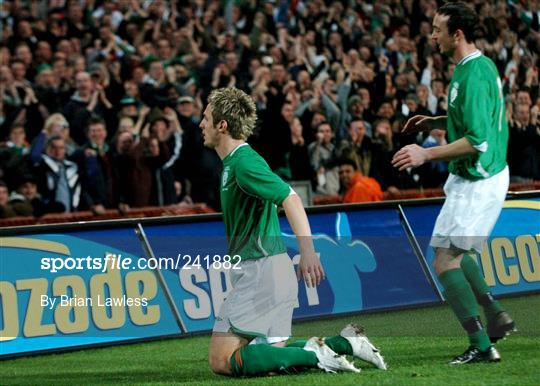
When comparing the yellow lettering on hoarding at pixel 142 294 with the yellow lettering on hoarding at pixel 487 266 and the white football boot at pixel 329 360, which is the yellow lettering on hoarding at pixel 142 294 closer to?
the white football boot at pixel 329 360

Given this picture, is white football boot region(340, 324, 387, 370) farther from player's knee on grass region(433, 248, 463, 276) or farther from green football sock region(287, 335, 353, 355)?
player's knee on grass region(433, 248, 463, 276)

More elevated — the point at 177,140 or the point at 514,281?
the point at 177,140

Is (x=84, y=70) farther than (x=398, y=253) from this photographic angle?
Yes

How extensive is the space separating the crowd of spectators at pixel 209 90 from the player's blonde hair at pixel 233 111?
5726 millimetres

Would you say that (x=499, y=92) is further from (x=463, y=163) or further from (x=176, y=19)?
(x=176, y=19)

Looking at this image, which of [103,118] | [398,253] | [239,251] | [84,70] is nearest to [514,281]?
[398,253]

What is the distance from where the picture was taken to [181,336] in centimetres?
923

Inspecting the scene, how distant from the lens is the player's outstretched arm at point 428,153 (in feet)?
21.6

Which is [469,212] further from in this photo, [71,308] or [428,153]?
[71,308]

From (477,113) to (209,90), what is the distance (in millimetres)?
9878

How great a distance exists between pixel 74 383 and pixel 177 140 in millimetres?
7165

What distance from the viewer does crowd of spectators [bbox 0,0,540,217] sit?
13.1 meters

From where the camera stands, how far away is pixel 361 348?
6.56m

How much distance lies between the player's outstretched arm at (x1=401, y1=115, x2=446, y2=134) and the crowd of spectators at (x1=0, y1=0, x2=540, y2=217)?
4.59 meters
